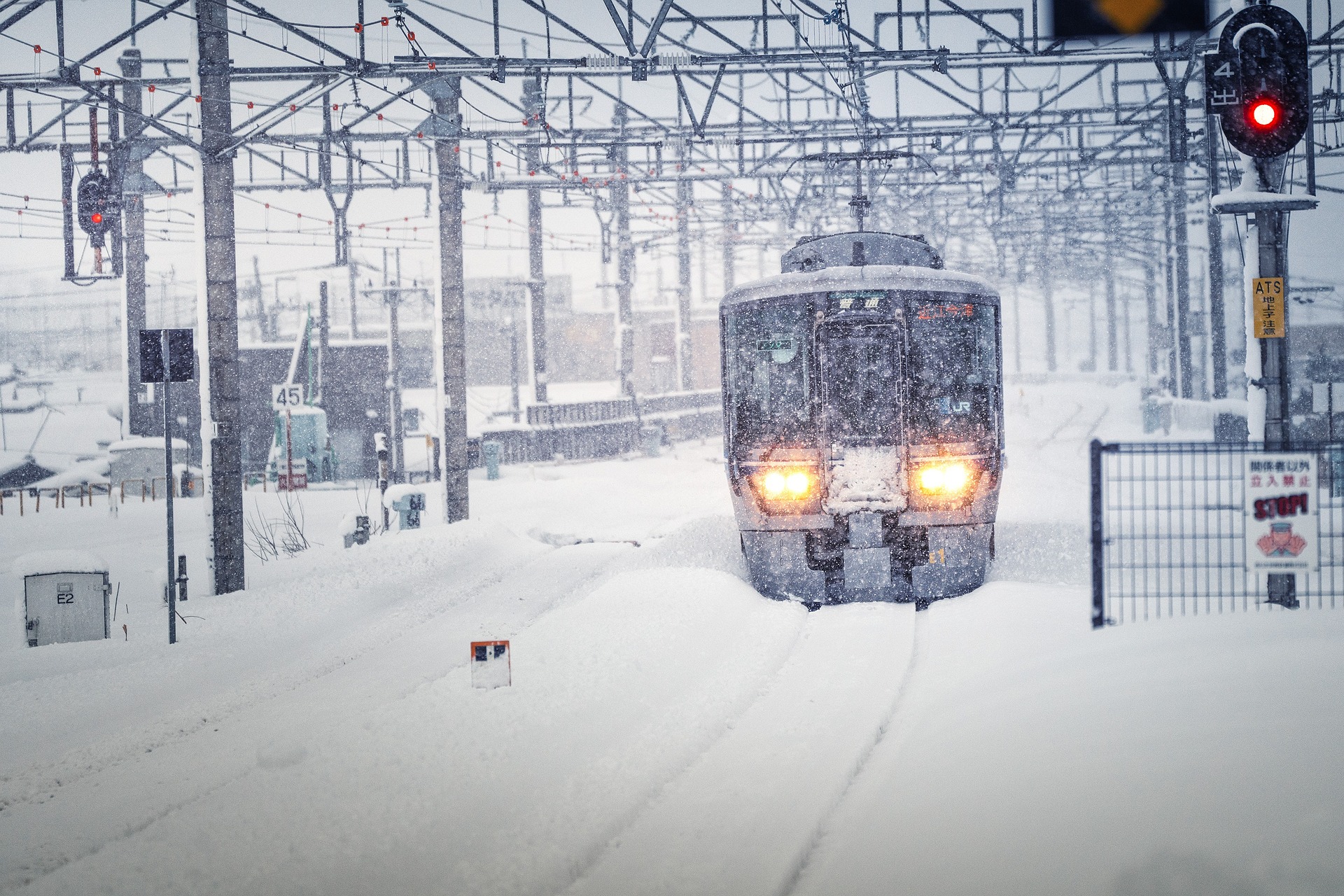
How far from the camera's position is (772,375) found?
33.1 feet

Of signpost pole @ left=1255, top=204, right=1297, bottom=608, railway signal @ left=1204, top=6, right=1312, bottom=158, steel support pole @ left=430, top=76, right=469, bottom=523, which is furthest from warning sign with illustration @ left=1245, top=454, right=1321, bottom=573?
steel support pole @ left=430, top=76, right=469, bottom=523

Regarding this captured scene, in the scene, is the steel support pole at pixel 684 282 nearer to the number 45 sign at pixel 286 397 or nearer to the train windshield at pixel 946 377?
the number 45 sign at pixel 286 397

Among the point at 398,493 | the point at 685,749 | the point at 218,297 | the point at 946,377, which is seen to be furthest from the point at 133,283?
the point at 685,749

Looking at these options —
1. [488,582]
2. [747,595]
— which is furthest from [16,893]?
[488,582]

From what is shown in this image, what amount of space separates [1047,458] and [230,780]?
24.2 metres

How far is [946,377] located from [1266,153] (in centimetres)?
322

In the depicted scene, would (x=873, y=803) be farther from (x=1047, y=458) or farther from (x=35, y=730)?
(x=1047, y=458)

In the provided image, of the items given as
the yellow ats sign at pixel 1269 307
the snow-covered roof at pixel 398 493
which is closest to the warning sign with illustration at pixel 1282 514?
the yellow ats sign at pixel 1269 307

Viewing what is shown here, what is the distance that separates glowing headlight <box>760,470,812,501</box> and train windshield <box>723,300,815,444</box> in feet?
0.98

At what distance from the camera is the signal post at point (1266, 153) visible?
7.46 m

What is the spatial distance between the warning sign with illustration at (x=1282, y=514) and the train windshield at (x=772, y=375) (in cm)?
389

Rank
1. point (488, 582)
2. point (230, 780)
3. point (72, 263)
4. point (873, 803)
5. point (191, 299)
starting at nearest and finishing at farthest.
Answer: point (873, 803) → point (230, 780) → point (488, 582) → point (72, 263) → point (191, 299)

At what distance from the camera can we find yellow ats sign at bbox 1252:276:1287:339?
25.8ft

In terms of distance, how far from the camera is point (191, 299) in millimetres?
83375
